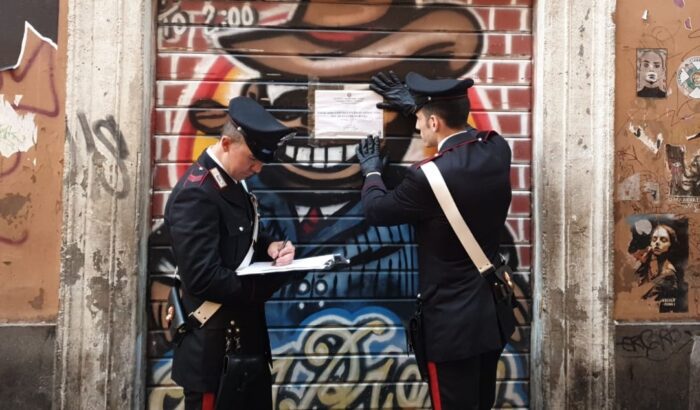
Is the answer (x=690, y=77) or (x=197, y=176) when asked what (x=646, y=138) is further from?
(x=197, y=176)

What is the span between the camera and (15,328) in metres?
4.21

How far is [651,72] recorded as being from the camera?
15.0 feet

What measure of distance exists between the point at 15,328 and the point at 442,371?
264 centimetres

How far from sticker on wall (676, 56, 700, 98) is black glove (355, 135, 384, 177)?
6.88 feet

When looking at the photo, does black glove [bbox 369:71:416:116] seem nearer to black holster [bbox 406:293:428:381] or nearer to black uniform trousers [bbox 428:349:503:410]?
black holster [bbox 406:293:428:381]

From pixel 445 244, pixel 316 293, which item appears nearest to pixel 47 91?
pixel 316 293

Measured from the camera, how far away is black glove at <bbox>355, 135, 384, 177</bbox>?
397 cm

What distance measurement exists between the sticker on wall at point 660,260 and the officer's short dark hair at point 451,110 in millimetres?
1752

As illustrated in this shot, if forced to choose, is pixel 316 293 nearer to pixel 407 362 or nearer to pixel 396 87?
pixel 407 362

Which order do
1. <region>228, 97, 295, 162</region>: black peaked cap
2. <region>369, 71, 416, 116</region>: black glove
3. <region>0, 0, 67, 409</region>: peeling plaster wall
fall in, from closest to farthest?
<region>228, 97, 295, 162</region>: black peaked cap
<region>0, 0, 67, 409</region>: peeling plaster wall
<region>369, 71, 416, 116</region>: black glove

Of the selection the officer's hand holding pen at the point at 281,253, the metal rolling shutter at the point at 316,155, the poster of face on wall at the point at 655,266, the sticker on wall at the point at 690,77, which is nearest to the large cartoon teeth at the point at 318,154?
the metal rolling shutter at the point at 316,155

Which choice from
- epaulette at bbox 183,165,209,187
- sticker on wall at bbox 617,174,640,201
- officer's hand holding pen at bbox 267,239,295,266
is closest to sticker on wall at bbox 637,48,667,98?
sticker on wall at bbox 617,174,640,201

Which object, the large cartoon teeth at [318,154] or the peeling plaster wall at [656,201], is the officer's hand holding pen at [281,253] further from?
the peeling plaster wall at [656,201]

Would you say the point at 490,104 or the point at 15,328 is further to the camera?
the point at 490,104
